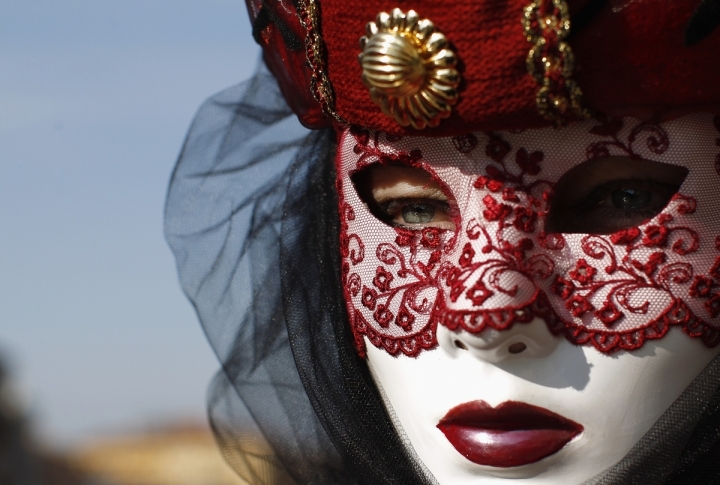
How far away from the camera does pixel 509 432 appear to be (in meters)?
1.78

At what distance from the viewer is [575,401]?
172cm

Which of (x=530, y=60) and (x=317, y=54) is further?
(x=317, y=54)

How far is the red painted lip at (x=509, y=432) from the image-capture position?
5.73ft

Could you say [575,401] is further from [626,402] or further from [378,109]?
[378,109]

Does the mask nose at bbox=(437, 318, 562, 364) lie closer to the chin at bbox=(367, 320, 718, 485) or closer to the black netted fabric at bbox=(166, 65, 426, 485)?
the chin at bbox=(367, 320, 718, 485)

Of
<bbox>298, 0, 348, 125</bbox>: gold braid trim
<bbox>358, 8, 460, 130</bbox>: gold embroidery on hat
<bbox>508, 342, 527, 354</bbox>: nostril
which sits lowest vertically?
<bbox>508, 342, 527, 354</bbox>: nostril

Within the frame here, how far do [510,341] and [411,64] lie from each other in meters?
0.47

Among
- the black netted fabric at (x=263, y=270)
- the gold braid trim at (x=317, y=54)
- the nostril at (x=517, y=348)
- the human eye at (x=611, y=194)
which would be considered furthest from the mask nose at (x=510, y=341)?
the black netted fabric at (x=263, y=270)

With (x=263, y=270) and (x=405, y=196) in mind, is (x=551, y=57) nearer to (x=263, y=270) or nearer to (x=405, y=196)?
(x=405, y=196)

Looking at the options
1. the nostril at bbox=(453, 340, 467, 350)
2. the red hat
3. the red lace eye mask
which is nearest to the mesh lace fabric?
the nostril at bbox=(453, 340, 467, 350)

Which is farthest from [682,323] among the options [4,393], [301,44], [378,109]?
[4,393]

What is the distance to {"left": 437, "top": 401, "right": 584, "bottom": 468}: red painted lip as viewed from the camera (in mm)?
1746

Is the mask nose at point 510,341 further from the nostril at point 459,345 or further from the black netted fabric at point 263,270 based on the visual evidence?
the black netted fabric at point 263,270

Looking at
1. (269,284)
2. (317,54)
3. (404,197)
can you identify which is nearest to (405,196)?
(404,197)
